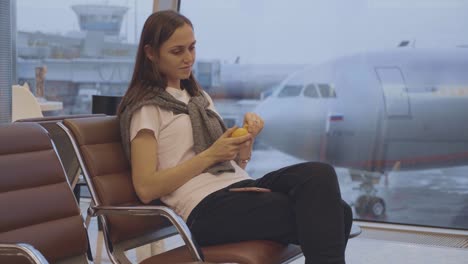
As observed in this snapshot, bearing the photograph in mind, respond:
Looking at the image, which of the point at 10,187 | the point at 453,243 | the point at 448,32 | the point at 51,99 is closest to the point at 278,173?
the point at 10,187

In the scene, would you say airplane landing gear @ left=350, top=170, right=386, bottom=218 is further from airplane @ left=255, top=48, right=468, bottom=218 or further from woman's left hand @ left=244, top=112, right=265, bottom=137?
woman's left hand @ left=244, top=112, right=265, bottom=137

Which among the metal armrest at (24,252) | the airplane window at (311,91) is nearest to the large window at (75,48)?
the airplane window at (311,91)

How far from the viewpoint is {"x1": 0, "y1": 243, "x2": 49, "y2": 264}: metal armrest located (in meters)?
1.56

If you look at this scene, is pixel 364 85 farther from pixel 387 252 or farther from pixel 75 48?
pixel 75 48

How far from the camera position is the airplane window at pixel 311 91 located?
535cm

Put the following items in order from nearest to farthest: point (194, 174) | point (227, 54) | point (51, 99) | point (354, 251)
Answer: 1. point (194, 174)
2. point (354, 251)
3. point (227, 54)
4. point (51, 99)

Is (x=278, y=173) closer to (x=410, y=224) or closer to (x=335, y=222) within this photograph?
(x=335, y=222)

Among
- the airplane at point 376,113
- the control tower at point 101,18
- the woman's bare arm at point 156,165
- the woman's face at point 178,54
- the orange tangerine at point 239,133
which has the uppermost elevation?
the woman's face at point 178,54

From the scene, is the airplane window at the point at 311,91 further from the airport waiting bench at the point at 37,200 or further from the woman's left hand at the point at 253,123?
the airport waiting bench at the point at 37,200

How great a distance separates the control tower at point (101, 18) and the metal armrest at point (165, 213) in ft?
11.2

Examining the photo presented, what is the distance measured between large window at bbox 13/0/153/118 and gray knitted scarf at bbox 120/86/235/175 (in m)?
3.00

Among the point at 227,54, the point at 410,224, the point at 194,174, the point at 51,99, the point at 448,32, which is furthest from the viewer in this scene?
the point at 51,99

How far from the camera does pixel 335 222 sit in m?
1.95

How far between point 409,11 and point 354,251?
1.79 m
